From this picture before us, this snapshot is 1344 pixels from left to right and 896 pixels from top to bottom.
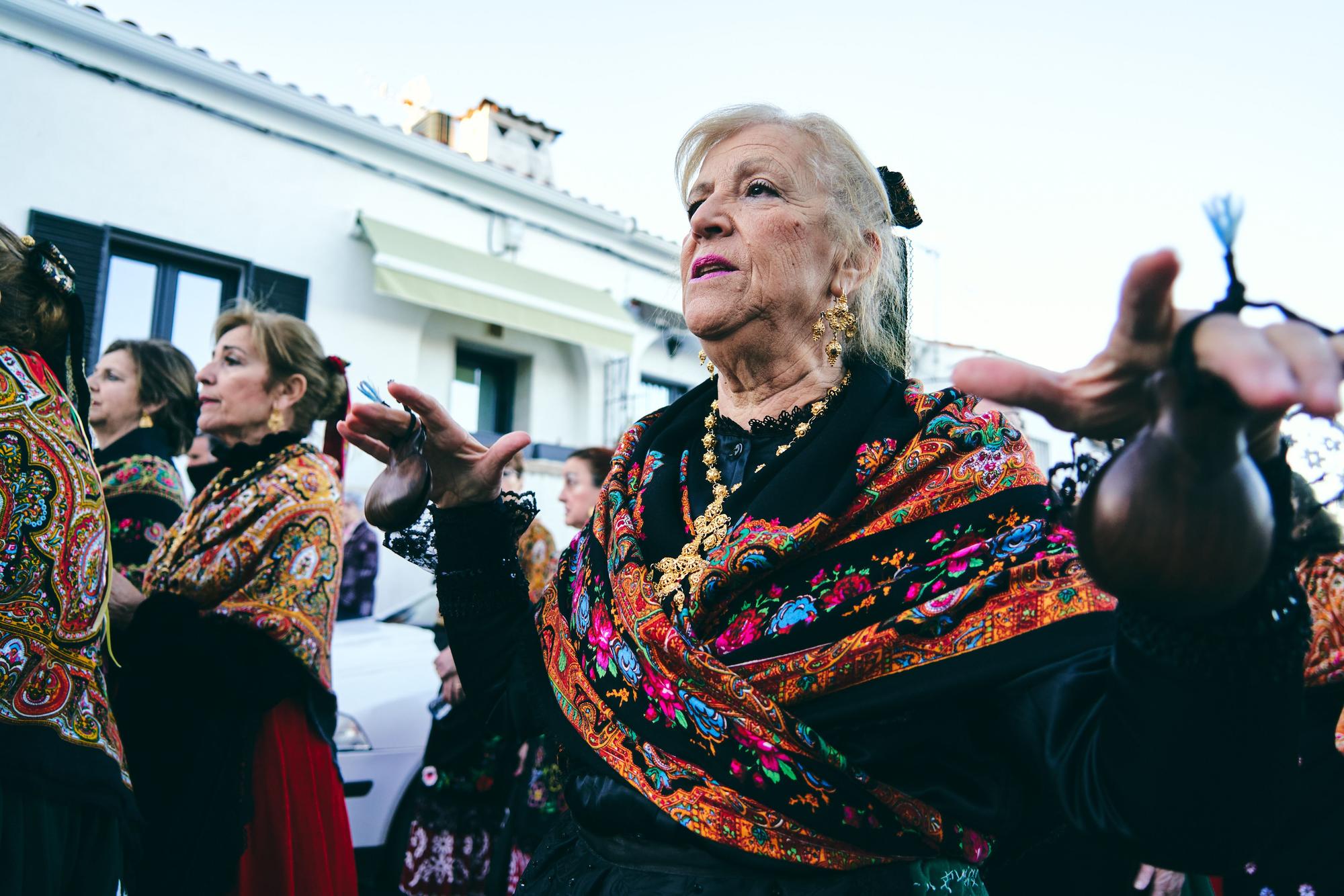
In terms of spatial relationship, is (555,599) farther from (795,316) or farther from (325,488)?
(325,488)

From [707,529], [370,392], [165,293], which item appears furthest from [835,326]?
[165,293]

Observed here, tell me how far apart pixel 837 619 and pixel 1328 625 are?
2601 millimetres

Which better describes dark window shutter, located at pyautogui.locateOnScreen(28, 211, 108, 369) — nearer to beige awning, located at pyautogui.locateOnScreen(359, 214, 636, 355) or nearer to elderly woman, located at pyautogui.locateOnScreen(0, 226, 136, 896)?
beige awning, located at pyautogui.locateOnScreen(359, 214, 636, 355)

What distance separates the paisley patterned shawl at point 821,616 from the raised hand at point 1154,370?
519 mm

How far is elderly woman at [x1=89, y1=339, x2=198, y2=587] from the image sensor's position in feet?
12.2

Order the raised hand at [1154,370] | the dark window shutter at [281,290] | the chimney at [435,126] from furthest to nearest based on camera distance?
the chimney at [435,126] → the dark window shutter at [281,290] → the raised hand at [1154,370]

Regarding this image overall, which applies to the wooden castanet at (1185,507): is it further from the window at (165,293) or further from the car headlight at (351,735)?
the window at (165,293)

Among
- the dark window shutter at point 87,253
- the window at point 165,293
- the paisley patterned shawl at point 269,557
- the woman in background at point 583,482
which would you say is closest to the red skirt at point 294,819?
the paisley patterned shawl at point 269,557

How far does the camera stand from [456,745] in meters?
3.73

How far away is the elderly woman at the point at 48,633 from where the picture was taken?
74.4 inches

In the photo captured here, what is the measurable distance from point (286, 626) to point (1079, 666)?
2.47 metres

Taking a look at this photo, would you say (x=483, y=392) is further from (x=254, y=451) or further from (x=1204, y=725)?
(x=1204, y=725)

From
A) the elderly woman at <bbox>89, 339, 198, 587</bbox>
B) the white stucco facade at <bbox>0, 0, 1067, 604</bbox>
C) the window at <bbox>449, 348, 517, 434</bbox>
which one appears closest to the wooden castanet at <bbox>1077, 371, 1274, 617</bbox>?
the elderly woman at <bbox>89, 339, 198, 587</bbox>

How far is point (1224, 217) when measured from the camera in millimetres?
801
